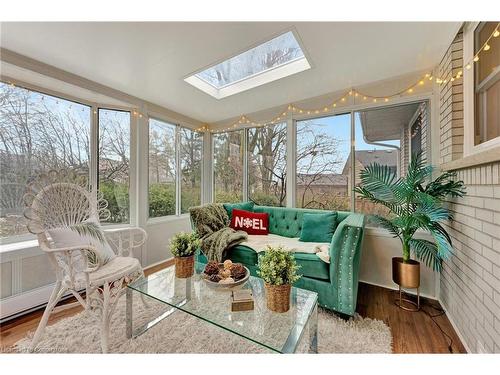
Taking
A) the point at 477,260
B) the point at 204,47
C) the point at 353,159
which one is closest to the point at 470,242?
the point at 477,260

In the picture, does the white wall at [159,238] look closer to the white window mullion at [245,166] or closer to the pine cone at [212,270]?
the white window mullion at [245,166]

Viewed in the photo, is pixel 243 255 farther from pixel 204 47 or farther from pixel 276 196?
pixel 204 47

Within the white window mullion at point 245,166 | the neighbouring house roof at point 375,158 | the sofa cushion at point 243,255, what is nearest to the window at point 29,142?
the sofa cushion at point 243,255

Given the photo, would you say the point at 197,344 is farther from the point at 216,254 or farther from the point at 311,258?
the point at 311,258

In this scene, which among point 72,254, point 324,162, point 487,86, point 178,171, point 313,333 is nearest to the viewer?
point 313,333

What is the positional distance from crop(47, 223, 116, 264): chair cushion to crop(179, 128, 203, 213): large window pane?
1909 millimetres

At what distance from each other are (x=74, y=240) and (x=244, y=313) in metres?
1.45

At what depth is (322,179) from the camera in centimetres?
298

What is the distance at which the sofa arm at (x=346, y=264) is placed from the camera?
177cm

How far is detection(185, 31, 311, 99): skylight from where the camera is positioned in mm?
1980

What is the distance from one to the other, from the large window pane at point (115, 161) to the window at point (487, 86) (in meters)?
3.67

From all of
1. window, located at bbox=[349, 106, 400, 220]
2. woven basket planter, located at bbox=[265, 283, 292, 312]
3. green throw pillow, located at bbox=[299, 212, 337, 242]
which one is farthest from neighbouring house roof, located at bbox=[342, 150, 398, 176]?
woven basket planter, located at bbox=[265, 283, 292, 312]

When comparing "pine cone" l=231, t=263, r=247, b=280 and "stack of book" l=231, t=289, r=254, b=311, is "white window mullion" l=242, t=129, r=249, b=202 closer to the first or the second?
"pine cone" l=231, t=263, r=247, b=280
